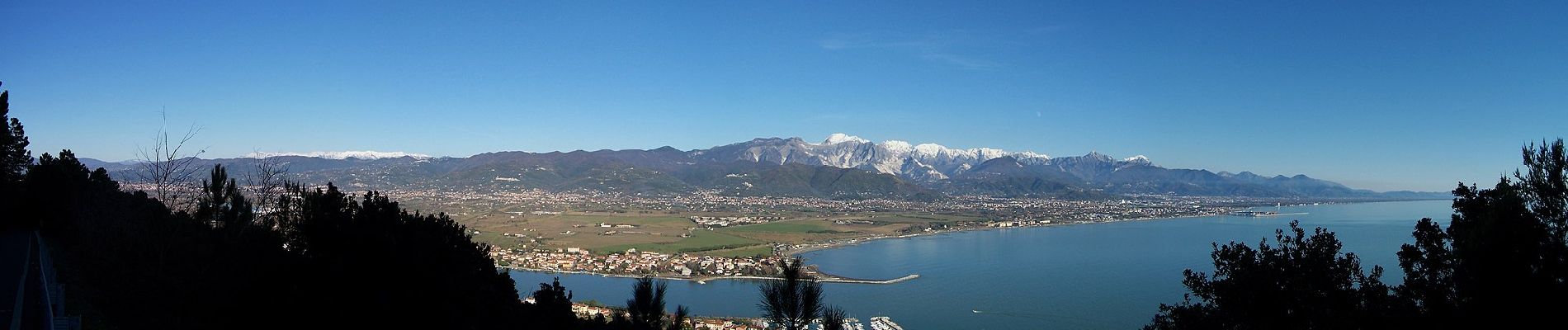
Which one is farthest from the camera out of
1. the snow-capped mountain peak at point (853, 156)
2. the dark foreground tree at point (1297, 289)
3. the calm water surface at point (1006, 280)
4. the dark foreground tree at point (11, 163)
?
the snow-capped mountain peak at point (853, 156)

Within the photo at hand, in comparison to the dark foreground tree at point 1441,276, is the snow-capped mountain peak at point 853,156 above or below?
above

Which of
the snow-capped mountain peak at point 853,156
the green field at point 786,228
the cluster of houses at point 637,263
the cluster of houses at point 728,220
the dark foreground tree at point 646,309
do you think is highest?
the snow-capped mountain peak at point 853,156

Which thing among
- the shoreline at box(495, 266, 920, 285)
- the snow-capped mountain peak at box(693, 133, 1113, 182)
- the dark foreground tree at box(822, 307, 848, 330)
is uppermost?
the snow-capped mountain peak at box(693, 133, 1113, 182)

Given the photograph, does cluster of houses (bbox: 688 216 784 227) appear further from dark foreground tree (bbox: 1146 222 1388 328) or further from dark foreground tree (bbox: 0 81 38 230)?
dark foreground tree (bbox: 1146 222 1388 328)

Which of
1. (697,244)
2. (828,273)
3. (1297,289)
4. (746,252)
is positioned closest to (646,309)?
(1297,289)

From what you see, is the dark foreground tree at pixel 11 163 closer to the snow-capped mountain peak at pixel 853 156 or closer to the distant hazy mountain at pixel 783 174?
the distant hazy mountain at pixel 783 174

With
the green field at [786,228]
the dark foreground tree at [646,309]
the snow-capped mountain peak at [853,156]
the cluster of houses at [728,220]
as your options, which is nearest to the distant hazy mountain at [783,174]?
the snow-capped mountain peak at [853,156]

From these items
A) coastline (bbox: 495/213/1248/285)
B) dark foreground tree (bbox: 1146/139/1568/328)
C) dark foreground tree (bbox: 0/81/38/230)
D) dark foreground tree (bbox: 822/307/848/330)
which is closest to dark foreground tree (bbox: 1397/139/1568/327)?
dark foreground tree (bbox: 1146/139/1568/328)
